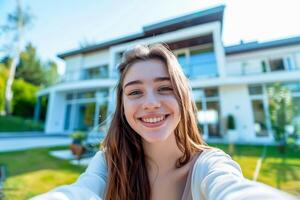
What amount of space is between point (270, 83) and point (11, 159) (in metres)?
11.3

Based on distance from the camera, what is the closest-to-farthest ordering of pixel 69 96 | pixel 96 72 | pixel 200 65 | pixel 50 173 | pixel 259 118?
pixel 50 173, pixel 259 118, pixel 200 65, pixel 96 72, pixel 69 96

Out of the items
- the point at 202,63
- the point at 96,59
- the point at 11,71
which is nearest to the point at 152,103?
the point at 202,63

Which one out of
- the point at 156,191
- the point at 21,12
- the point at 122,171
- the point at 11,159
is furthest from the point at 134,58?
the point at 21,12

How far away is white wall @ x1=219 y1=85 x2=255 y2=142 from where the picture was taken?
927cm

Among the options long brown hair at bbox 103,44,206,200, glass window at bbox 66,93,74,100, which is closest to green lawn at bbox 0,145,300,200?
long brown hair at bbox 103,44,206,200

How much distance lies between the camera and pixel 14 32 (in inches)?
668

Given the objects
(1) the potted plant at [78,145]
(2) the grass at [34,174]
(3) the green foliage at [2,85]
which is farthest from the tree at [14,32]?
(1) the potted plant at [78,145]

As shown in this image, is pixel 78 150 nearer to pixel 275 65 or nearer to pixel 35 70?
pixel 275 65

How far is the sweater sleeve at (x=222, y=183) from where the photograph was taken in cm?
57

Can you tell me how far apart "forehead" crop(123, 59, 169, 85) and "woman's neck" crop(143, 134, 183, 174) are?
1.43 ft

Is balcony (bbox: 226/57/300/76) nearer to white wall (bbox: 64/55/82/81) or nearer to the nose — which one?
the nose

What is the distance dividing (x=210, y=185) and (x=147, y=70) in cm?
74

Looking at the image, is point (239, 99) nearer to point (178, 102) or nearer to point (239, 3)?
point (239, 3)

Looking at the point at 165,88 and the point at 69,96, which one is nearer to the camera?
the point at 165,88
